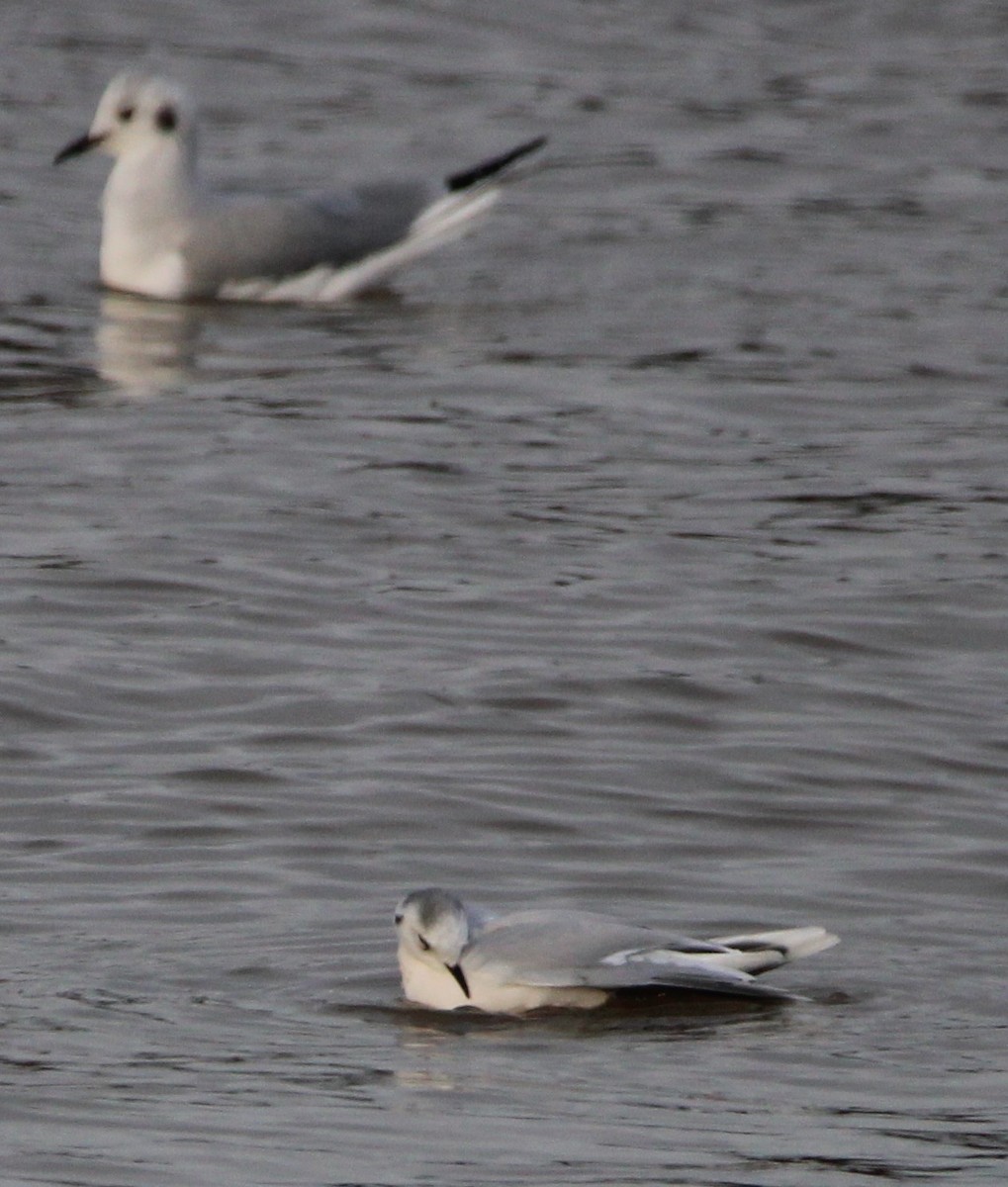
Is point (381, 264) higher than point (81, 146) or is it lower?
lower

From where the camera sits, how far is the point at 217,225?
13.9 metres

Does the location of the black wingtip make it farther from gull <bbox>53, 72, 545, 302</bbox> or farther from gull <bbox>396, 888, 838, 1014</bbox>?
gull <bbox>396, 888, 838, 1014</bbox>

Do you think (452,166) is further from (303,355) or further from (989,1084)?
(989,1084)

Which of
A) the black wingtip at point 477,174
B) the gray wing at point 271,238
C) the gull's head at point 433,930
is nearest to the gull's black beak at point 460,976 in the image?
the gull's head at point 433,930

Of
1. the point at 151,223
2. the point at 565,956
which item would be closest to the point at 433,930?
the point at 565,956

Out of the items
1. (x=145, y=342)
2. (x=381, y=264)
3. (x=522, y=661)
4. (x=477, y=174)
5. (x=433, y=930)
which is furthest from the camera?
(x=477, y=174)

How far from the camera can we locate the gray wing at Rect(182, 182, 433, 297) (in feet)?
45.5

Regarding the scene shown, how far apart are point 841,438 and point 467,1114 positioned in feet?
20.1

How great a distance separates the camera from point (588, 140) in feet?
56.5

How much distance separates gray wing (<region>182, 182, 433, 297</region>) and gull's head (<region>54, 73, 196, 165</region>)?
1.41ft

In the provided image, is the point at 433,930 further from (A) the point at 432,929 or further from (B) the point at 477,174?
(B) the point at 477,174

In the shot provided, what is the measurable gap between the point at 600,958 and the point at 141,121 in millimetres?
8647

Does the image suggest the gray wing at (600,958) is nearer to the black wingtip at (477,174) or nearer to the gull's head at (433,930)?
the gull's head at (433,930)

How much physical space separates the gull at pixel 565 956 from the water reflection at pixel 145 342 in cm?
593
